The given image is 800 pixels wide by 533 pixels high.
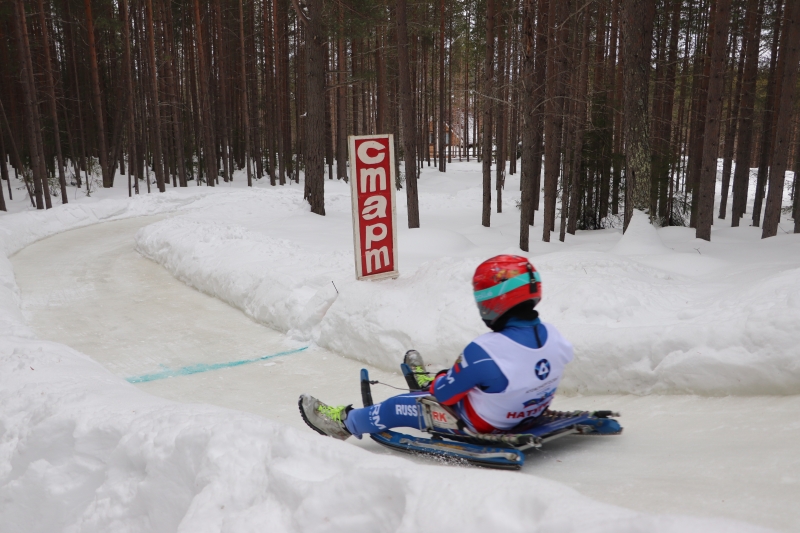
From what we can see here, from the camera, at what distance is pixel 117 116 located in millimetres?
27781

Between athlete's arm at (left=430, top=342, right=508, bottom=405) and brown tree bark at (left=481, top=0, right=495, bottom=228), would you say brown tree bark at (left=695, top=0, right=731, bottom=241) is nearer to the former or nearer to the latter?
brown tree bark at (left=481, top=0, right=495, bottom=228)

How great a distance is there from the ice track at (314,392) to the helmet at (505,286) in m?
1.07

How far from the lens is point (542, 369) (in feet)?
11.9

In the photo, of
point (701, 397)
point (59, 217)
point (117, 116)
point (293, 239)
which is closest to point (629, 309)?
point (701, 397)

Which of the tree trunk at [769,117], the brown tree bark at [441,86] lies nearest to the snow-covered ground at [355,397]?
the tree trunk at [769,117]

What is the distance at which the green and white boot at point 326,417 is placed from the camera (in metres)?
4.68

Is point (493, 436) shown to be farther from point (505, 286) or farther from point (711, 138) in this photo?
point (711, 138)

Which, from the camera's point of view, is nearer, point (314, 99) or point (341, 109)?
point (314, 99)

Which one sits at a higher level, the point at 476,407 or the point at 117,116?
the point at 117,116

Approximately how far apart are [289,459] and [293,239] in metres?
10.5

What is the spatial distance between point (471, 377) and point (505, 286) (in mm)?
602

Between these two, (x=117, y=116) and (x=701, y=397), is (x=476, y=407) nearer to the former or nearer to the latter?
(x=701, y=397)

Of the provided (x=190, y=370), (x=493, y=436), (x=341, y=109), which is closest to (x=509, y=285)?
(x=493, y=436)

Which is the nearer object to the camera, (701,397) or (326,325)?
(701,397)
